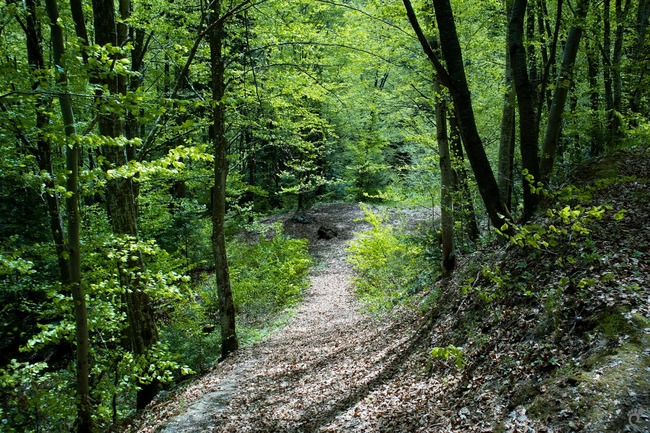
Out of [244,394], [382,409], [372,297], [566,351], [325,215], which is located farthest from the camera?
[325,215]

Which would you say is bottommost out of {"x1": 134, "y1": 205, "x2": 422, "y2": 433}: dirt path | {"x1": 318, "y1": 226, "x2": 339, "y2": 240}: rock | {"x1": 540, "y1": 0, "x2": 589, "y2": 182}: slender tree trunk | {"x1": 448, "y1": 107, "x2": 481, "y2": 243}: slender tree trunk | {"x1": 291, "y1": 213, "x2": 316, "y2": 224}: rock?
{"x1": 134, "y1": 205, "x2": 422, "y2": 433}: dirt path

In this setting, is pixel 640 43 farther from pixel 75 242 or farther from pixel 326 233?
pixel 326 233

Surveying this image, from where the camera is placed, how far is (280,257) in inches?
663

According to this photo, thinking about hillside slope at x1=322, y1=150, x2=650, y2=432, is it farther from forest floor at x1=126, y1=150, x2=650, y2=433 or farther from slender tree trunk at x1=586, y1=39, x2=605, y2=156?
slender tree trunk at x1=586, y1=39, x2=605, y2=156

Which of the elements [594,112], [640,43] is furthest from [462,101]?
[640,43]

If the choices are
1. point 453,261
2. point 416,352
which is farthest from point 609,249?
point 453,261

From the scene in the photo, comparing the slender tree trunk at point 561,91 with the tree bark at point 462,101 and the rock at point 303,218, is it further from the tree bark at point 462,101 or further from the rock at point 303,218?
the rock at point 303,218

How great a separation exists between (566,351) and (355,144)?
895 inches

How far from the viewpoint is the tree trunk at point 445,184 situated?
8281 mm

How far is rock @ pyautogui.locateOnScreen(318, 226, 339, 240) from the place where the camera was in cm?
2169

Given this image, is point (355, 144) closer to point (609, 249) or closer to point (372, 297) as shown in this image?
point (372, 297)

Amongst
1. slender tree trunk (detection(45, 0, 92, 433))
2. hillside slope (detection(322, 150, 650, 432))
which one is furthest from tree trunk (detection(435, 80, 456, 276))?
slender tree trunk (detection(45, 0, 92, 433))

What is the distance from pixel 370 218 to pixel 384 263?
180 cm

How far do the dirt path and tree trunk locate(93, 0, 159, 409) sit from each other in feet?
4.32
